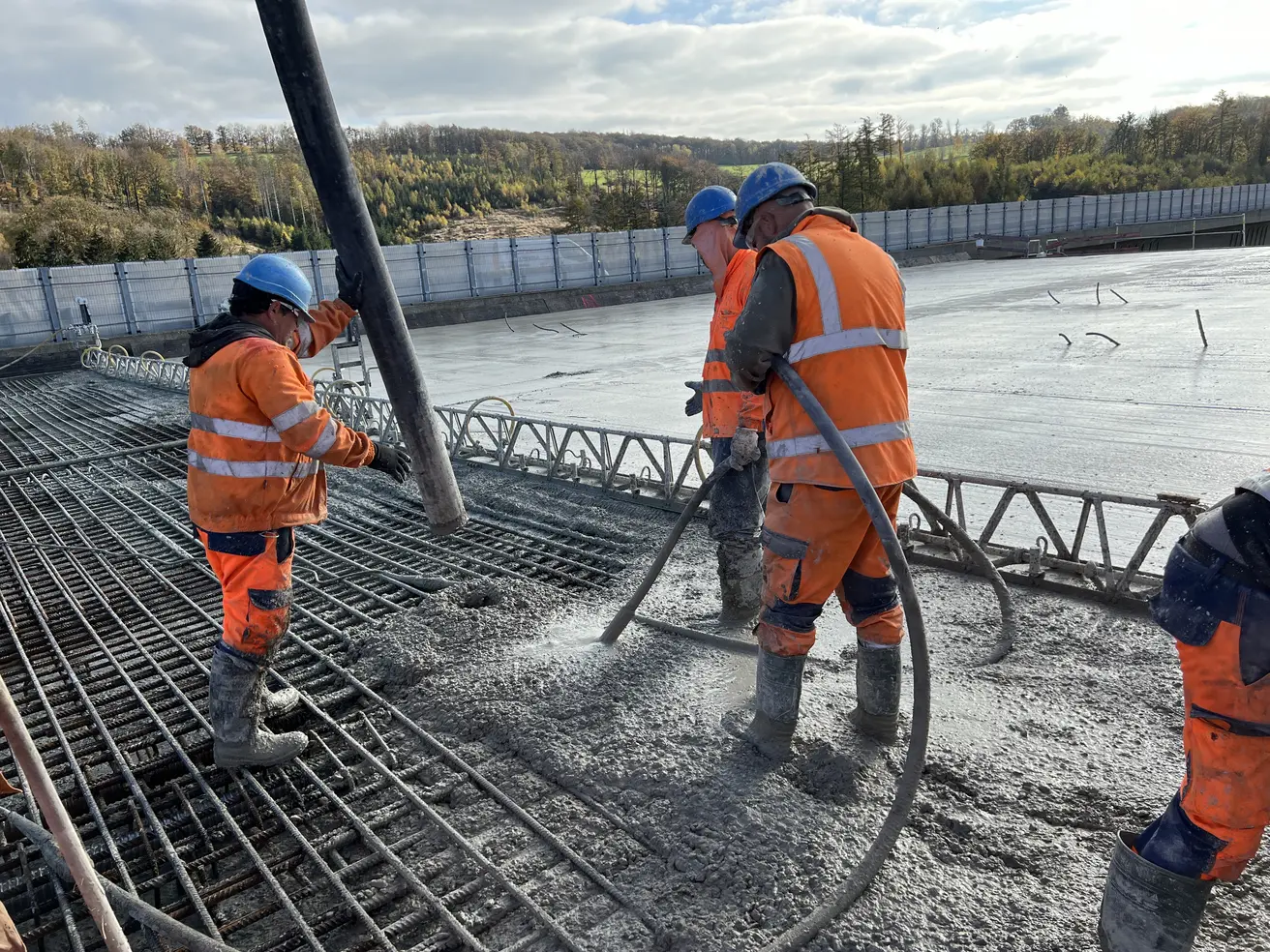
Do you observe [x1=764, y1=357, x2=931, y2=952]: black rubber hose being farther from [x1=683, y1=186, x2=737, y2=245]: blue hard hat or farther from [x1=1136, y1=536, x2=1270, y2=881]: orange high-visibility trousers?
[x1=683, y1=186, x2=737, y2=245]: blue hard hat

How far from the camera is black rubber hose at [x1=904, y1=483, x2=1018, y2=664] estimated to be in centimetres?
312

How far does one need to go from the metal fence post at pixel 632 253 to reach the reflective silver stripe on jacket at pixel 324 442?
28.7 meters

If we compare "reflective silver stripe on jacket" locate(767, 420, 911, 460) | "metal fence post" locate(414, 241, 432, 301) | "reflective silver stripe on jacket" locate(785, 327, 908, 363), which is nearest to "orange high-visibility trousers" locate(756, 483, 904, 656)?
"reflective silver stripe on jacket" locate(767, 420, 911, 460)

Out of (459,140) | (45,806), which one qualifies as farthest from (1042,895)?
(459,140)

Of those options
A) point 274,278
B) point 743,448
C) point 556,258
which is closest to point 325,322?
point 274,278

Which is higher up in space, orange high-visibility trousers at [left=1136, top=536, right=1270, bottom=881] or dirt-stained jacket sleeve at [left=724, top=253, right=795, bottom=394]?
dirt-stained jacket sleeve at [left=724, top=253, right=795, bottom=394]

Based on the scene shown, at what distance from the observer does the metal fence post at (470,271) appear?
2702 centimetres

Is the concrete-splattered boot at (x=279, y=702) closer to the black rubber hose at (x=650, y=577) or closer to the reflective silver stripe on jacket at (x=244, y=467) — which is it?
the reflective silver stripe on jacket at (x=244, y=467)

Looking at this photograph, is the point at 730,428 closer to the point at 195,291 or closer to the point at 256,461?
the point at 256,461

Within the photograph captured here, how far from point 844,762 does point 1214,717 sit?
3.96ft

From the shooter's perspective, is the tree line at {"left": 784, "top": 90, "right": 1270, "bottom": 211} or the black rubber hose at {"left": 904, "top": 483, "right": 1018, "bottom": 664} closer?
the black rubber hose at {"left": 904, "top": 483, "right": 1018, "bottom": 664}

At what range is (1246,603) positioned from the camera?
4.97ft

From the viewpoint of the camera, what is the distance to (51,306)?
20.3 metres

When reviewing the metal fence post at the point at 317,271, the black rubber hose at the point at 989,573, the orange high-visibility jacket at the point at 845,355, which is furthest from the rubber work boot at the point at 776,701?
the metal fence post at the point at 317,271
